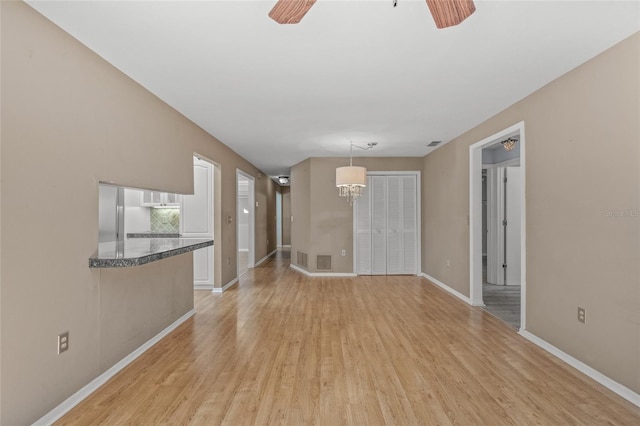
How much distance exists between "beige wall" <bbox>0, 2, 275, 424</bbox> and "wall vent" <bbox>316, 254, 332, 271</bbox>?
12.3ft

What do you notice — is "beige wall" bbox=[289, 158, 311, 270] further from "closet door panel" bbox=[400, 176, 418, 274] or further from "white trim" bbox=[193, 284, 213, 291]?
"white trim" bbox=[193, 284, 213, 291]

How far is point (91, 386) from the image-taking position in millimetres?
2232

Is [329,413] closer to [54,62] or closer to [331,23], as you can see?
[331,23]

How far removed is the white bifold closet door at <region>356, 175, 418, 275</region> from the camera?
634 centimetres

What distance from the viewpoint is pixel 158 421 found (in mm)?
1913

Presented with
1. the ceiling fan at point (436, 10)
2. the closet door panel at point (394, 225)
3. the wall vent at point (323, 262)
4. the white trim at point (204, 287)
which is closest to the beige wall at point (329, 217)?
the wall vent at point (323, 262)

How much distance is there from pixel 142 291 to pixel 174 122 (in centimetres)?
190

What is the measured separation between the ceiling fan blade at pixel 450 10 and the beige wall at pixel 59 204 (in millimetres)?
2261

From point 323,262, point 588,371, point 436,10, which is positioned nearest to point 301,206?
point 323,262

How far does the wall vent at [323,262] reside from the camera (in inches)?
252

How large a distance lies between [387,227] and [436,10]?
5.19 m

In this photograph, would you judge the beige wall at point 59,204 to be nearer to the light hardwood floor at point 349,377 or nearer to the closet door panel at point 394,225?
the light hardwood floor at point 349,377

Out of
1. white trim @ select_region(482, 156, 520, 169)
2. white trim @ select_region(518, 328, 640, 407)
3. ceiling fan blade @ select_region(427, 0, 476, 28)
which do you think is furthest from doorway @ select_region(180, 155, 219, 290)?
white trim @ select_region(482, 156, 520, 169)

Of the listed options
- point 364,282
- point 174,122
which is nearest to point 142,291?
point 174,122
